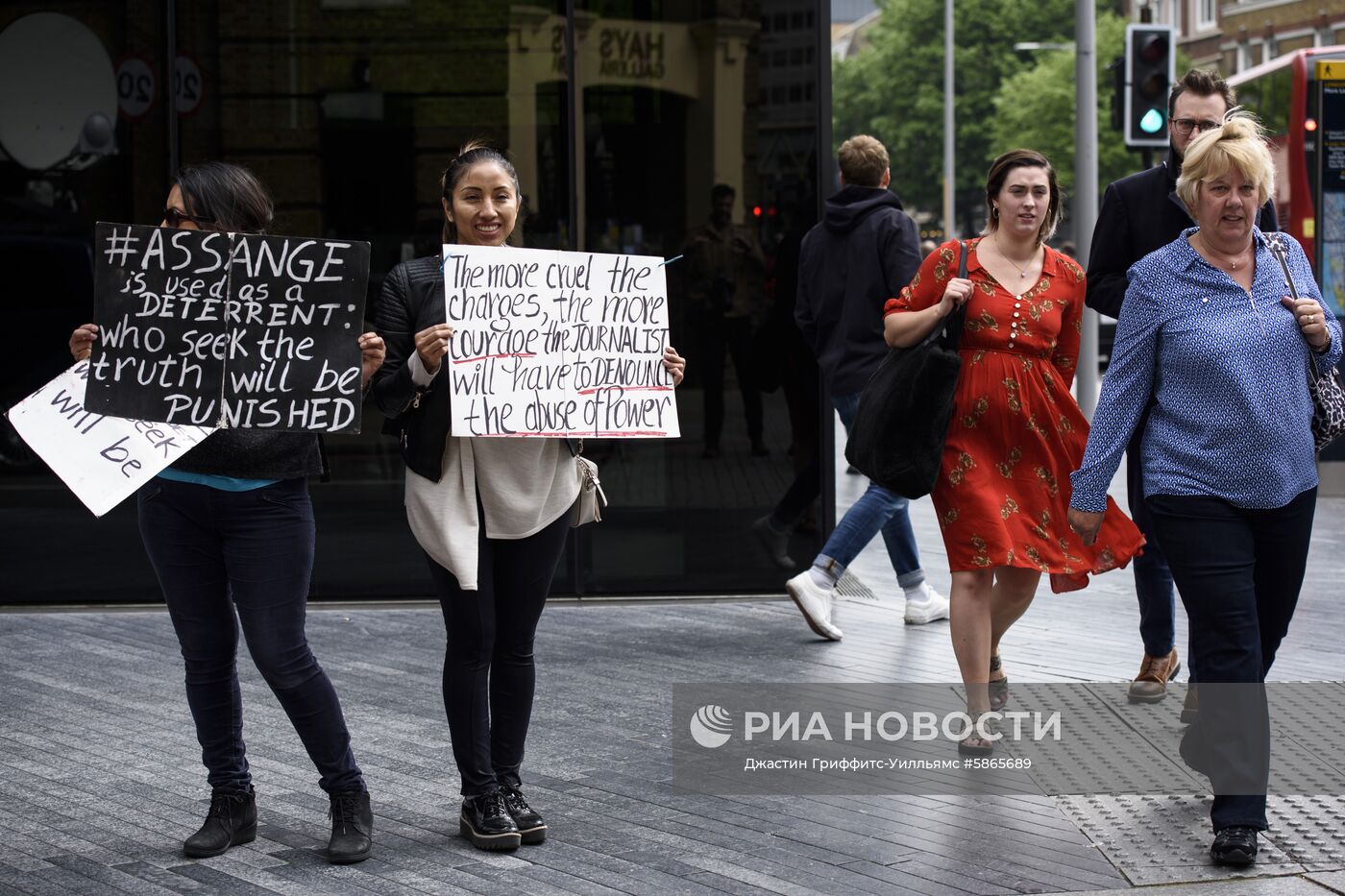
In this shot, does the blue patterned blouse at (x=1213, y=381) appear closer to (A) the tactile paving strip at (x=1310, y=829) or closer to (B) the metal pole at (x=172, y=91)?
(A) the tactile paving strip at (x=1310, y=829)

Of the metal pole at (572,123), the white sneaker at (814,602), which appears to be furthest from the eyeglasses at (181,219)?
the metal pole at (572,123)

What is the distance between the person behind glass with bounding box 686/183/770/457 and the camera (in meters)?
8.38

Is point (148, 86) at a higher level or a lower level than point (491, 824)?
higher

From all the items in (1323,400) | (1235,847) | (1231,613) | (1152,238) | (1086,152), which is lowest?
(1235,847)

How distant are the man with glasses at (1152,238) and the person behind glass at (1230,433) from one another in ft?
3.04

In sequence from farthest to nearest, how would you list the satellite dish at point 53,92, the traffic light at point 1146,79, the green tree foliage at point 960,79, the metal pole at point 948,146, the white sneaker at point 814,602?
the green tree foliage at point 960,79 → the metal pole at point 948,146 → the traffic light at point 1146,79 → the satellite dish at point 53,92 → the white sneaker at point 814,602

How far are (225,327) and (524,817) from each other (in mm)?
1455

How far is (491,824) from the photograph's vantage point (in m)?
4.57

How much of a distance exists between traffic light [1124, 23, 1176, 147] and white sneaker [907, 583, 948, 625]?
7.39 metres

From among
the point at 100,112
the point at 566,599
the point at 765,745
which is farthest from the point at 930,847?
the point at 100,112

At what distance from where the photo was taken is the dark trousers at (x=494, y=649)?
4543mm

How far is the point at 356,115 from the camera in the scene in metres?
8.34

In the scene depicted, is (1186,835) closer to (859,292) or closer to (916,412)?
(916,412)

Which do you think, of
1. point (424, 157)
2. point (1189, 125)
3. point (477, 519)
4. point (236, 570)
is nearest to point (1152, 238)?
point (1189, 125)
